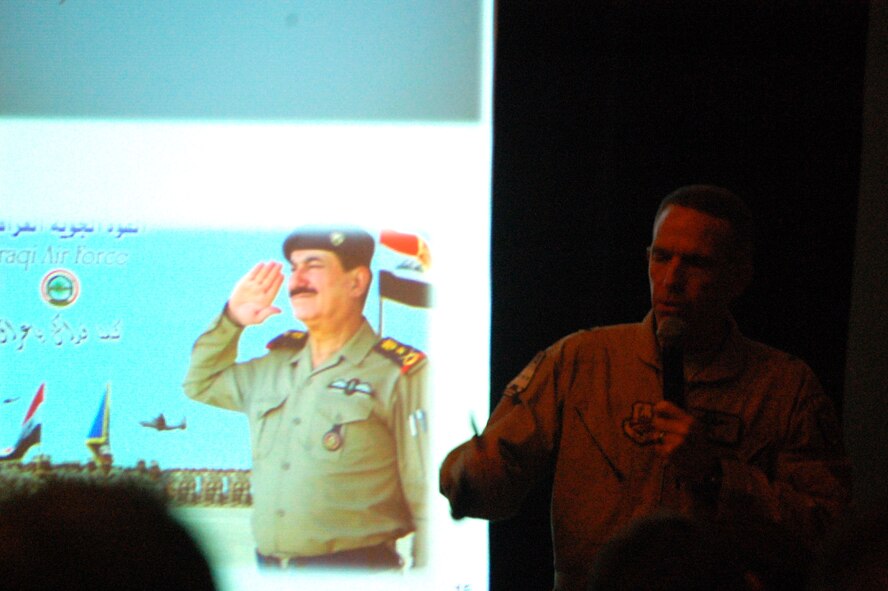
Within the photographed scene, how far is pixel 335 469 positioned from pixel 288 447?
0.13 metres

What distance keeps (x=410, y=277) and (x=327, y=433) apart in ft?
1.42

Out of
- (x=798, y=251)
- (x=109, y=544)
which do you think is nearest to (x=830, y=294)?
(x=798, y=251)

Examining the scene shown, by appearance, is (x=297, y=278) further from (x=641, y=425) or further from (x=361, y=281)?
(x=641, y=425)

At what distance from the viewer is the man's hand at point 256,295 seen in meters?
2.33

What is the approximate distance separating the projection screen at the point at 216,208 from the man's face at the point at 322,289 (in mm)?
37

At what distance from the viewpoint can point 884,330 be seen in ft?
8.04

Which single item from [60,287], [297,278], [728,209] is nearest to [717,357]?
[728,209]

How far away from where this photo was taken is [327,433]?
2.29 metres

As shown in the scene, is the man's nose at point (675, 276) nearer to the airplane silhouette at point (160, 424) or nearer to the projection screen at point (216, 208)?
the projection screen at point (216, 208)

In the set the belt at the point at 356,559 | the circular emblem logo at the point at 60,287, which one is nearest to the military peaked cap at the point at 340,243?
the circular emblem logo at the point at 60,287

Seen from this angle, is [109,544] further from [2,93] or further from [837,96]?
[837,96]

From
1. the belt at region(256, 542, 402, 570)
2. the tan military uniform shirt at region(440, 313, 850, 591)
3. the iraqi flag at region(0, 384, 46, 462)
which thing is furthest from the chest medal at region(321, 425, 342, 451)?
the iraqi flag at region(0, 384, 46, 462)

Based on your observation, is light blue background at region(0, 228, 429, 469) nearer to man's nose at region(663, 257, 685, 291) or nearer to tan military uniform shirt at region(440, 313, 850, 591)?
tan military uniform shirt at region(440, 313, 850, 591)

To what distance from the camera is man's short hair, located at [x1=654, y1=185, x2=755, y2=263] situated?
1897 mm
